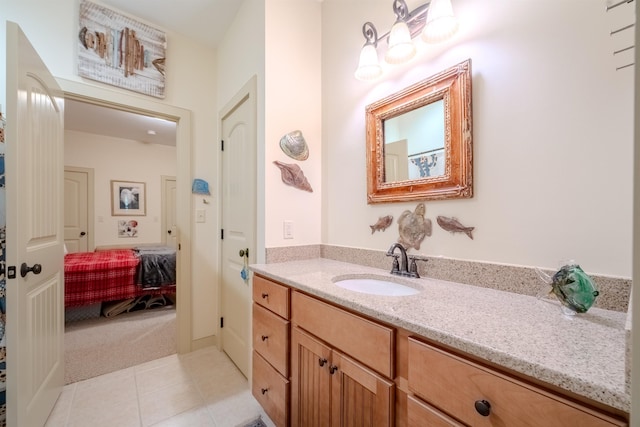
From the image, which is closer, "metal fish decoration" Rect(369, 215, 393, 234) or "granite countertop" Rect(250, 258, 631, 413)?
"granite countertop" Rect(250, 258, 631, 413)

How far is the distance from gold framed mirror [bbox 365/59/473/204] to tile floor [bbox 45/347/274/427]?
1482 mm

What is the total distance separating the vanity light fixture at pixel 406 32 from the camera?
110 cm

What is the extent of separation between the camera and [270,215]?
1.63m

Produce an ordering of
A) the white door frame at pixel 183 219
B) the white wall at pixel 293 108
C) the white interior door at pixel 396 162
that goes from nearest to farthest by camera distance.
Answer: the white interior door at pixel 396 162 < the white wall at pixel 293 108 < the white door frame at pixel 183 219

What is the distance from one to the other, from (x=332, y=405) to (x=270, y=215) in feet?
3.37

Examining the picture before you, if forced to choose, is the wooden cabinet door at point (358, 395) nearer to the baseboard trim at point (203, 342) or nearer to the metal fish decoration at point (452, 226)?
the metal fish decoration at point (452, 226)

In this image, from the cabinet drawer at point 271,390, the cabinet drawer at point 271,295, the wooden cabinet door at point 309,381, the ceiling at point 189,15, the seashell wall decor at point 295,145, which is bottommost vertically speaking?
the cabinet drawer at point 271,390

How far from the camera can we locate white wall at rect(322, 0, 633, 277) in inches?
31.3

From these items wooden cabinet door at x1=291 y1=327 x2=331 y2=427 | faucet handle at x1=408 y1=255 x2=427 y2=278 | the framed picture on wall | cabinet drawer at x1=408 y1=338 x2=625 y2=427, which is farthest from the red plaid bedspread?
cabinet drawer at x1=408 y1=338 x2=625 y2=427

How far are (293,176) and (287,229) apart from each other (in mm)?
350

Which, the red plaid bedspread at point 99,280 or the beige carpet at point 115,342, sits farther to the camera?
the red plaid bedspread at point 99,280

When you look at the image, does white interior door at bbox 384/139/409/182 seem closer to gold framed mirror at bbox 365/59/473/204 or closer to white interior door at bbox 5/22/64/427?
gold framed mirror at bbox 365/59/473/204

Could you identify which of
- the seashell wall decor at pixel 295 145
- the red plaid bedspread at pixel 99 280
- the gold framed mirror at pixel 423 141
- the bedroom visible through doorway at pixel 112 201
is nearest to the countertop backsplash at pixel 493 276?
the gold framed mirror at pixel 423 141

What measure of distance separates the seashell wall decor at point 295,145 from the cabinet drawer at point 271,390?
123 cm
